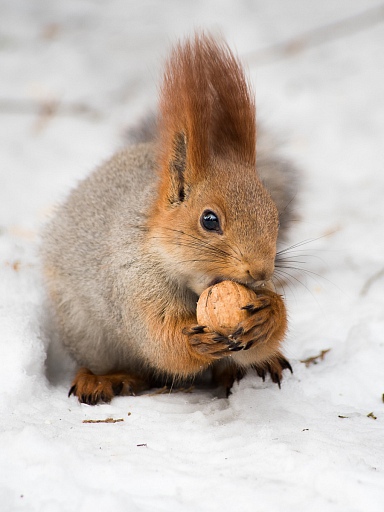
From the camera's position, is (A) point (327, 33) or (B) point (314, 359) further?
(A) point (327, 33)

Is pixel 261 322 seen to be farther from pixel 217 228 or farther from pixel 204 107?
pixel 204 107

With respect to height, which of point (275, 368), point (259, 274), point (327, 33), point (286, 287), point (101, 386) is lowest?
point (101, 386)

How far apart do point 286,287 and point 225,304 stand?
1.04m

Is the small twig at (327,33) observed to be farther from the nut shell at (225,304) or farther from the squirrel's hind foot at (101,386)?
the nut shell at (225,304)

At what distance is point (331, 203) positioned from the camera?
3205 mm

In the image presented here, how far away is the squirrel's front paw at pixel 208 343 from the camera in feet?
5.19

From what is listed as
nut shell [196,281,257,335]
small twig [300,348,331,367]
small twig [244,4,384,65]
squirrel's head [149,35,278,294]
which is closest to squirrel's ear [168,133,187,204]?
squirrel's head [149,35,278,294]

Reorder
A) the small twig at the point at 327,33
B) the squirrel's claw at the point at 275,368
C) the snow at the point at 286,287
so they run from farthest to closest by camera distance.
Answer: the small twig at the point at 327,33, the squirrel's claw at the point at 275,368, the snow at the point at 286,287

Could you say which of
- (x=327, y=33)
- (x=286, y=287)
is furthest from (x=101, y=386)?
(x=327, y=33)

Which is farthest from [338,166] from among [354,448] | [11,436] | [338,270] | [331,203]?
[11,436]

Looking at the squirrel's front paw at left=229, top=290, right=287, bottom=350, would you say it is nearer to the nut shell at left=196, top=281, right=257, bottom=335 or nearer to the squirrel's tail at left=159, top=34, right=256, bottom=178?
the nut shell at left=196, top=281, right=257, bottom=335

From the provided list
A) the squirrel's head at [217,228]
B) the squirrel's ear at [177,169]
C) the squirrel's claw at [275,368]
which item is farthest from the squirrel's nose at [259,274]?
the squirrel's claw at [275,368]

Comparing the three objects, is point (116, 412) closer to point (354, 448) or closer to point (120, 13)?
point (354, 448)

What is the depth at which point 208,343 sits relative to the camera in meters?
1.62
